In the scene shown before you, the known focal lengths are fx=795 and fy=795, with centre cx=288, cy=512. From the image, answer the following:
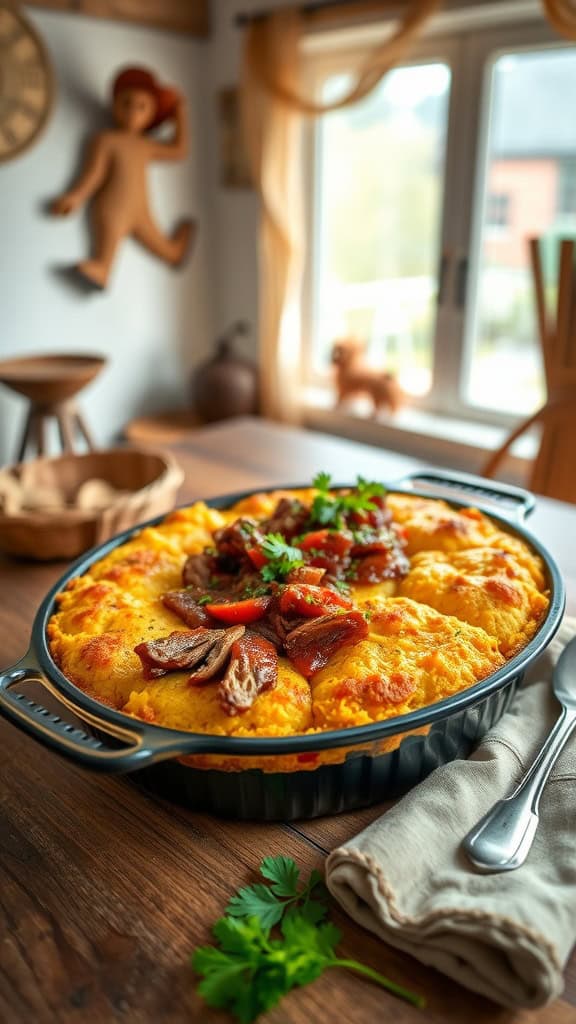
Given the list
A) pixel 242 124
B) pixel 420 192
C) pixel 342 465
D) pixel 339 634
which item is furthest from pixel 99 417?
pixel 339 634

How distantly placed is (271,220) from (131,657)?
3435 millimetres

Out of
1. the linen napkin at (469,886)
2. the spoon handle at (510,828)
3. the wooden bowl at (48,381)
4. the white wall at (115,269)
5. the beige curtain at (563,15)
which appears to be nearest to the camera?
the linen napkin at (469,886)

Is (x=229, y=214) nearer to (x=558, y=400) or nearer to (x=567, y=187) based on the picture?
(x=567, y=187)

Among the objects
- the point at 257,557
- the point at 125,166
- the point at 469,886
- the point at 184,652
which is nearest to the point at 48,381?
the point at 125,166

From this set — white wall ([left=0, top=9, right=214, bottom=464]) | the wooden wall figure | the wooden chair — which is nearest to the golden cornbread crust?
the wooden chair

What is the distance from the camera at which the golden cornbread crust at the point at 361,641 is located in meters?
0.92

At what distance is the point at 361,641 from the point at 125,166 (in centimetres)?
354

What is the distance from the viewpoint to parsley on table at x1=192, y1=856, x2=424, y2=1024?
730 mm

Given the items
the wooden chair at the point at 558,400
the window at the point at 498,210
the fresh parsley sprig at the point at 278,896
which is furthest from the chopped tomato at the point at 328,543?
the window at the point at 498,210

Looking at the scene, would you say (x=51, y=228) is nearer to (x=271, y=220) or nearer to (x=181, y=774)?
(x=271, y=220)

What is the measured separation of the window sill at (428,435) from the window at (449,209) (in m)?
0.10

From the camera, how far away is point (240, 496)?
1609 mm

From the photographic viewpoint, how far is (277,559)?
1190mm

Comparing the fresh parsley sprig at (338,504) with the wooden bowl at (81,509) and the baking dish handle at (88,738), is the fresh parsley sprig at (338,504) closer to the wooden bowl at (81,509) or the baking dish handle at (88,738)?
the wooden bowl at (81,509)
